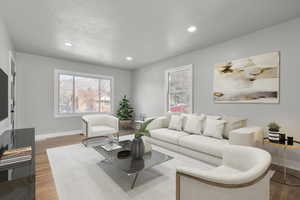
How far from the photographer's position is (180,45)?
371cm

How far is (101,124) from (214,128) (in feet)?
10.8

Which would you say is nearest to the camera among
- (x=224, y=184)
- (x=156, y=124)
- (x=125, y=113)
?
(x=224, y=184)

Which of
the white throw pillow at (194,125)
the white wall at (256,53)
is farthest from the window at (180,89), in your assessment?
the white throw pillow at (194,125)

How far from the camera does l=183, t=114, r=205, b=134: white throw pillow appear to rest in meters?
3.24

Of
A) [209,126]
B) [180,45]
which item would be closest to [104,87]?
Result: [180,45]

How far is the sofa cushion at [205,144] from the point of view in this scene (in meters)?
2.43

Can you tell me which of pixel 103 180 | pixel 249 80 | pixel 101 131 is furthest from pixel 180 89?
pixel 103 180

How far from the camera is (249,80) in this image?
300 centimetres

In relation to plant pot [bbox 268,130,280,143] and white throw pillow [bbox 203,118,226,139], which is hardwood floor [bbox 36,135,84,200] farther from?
plant pot [bbox 268,130,280,143]

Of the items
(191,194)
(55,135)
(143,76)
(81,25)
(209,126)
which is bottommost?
(55,135)

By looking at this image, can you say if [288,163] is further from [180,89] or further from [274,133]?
[180,89]

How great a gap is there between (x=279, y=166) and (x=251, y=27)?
9.04ft

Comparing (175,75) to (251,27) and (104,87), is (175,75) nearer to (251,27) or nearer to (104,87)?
(251,27)

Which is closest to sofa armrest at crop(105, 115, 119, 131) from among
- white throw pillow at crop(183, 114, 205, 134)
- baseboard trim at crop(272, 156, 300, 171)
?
white throw pillow at crop(183, 114, 205, 134)
